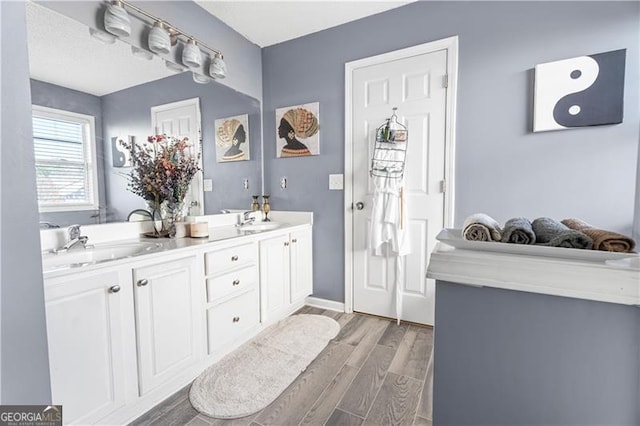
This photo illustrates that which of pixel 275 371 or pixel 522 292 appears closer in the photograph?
pixel 522 292

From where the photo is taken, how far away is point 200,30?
2.05m

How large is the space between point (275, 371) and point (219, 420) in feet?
1.29

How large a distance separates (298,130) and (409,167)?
3.59ft

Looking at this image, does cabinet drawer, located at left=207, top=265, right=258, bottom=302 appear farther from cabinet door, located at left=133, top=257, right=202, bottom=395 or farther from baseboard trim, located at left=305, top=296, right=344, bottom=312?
baseboard trim, located at left=305, top=296, right=344, bottom=312

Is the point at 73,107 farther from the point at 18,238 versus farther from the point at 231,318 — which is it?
the point at 231,318

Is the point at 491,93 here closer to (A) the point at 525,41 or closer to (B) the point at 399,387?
(A) the point at 525,41

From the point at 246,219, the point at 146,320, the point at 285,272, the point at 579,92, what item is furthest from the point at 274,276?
the point at 579,92

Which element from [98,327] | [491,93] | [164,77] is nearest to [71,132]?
[164,77]

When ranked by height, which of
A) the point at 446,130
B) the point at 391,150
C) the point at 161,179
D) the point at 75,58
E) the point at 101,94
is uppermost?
the point at 75,58

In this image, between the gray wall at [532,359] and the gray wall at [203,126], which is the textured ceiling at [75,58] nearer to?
the gray wall at [203,126]

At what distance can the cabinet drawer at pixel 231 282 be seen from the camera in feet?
5.22

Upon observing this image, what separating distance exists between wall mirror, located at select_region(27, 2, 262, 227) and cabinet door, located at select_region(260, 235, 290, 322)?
661 mm

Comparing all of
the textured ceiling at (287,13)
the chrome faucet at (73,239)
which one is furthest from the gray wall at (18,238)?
the textured ceiling at (287,13)

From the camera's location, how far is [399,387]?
148 cm
